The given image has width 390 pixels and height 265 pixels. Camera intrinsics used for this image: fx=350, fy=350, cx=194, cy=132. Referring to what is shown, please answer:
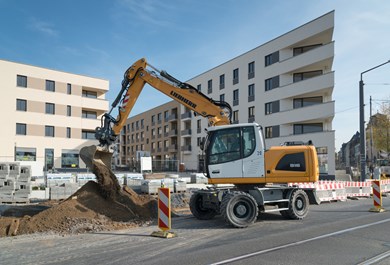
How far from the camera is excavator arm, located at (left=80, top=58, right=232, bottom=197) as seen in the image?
12016 mm

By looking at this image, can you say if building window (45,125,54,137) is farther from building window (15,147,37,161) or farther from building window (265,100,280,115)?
building window (265,100,280,115)

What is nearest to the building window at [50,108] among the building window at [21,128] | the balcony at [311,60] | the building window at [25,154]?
the building window at [21,128]

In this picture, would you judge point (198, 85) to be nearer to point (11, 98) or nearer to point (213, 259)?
point (11, 98)

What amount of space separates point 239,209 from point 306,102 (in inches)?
1336

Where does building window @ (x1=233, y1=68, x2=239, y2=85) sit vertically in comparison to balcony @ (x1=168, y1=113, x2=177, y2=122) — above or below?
above

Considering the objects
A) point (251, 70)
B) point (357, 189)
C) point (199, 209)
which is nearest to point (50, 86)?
point (251, 70)

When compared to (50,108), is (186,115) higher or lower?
higher

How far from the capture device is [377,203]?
45.5ft

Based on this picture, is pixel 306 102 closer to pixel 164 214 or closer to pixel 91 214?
pixel 91 214

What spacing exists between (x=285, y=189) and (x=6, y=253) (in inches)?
322

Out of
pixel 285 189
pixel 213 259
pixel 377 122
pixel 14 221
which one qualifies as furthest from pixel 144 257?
pixel 377 122

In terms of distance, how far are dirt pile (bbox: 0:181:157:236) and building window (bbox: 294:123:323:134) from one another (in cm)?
3132

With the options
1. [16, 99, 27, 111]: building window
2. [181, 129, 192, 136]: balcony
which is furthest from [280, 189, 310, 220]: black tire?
[181, 129, 192, 136]: balcony

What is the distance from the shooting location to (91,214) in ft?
35.4
